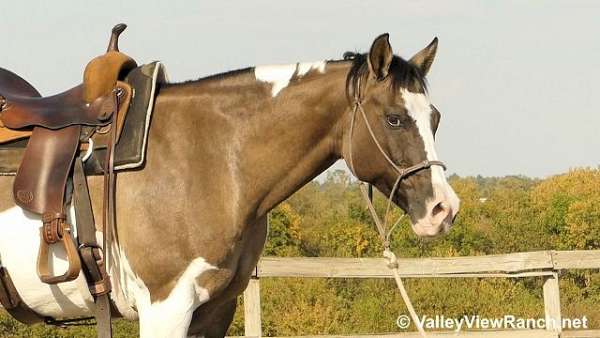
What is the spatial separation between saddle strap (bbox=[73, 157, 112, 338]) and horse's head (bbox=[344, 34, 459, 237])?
1.09 metres

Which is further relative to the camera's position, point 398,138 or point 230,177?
point 230,177

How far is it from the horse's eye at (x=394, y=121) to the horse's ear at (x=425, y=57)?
0.37 metres

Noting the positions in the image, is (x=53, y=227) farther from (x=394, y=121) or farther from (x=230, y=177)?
(x=394, y=121)

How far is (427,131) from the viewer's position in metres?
3.71

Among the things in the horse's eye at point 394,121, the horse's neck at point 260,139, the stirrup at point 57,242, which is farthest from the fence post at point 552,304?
the stirrup at point 57,242

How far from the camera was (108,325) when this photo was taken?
152 inches

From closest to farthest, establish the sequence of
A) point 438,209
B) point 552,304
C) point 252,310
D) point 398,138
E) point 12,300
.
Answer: point 438,209, point 398,138, point 12,300, point 252,310, point 552,304

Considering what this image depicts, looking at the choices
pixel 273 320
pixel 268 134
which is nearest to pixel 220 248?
pixel 268 134

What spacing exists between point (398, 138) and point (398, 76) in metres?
0.26

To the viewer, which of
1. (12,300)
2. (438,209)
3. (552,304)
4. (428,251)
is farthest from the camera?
(428,251)

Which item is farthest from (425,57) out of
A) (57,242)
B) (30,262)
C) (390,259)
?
(30,262)

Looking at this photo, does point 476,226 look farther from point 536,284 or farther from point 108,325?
point 108,325

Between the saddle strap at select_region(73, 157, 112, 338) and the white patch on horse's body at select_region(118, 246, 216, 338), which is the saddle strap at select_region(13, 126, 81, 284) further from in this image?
the white patch on horse's body at select_region(118, 246, 216, 338)

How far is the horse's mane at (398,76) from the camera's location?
3775 mm
